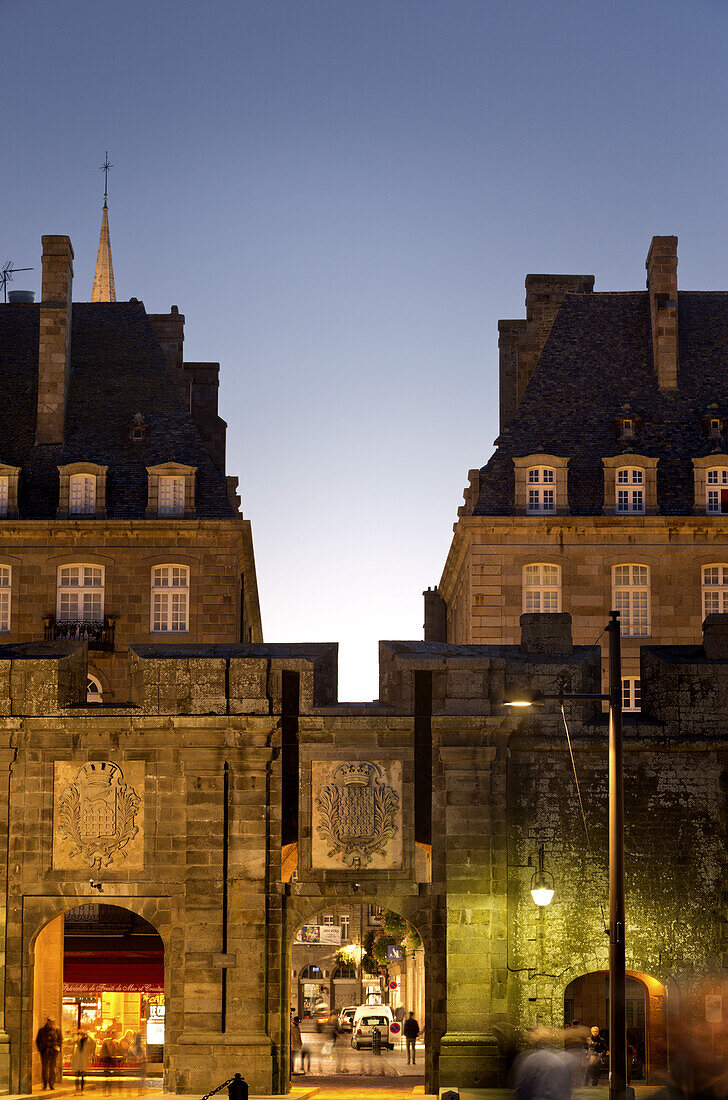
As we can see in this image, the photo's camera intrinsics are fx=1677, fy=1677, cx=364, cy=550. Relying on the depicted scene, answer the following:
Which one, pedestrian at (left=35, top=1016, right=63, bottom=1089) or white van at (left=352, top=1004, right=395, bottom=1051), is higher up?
pedestrian at (left=35, top=1016, right=63, bottom=1089)

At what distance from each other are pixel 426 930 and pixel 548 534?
64.1ft

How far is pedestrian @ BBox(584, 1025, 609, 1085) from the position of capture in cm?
2934

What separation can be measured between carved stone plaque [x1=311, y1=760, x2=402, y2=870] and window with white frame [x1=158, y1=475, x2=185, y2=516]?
60.5 ft

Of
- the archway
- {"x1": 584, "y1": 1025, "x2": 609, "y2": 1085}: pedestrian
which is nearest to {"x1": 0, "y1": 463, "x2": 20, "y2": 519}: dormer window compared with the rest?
the archway

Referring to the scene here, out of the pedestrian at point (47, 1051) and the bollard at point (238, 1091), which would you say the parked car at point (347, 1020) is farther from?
the bollard at point (238, 1091)

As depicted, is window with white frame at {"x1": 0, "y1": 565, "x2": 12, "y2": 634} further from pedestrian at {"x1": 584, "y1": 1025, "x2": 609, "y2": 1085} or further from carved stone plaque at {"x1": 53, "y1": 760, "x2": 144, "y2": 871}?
pedestrian at {"x1": 584, "y1": 1025, "x2": 609, "y2": 1085}

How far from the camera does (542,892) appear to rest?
97.2ft

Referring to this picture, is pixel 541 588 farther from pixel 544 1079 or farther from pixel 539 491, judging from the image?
pixel 544 1079

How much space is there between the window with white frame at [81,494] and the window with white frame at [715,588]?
702 inches

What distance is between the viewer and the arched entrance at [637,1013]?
32969 millimetres

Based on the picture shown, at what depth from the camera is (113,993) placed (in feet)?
139

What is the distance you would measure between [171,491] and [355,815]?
19.4 meters

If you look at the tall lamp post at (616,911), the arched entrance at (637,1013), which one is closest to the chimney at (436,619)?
the arched entrance at (637,1013)

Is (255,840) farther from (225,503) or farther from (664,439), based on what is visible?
(664,439)
